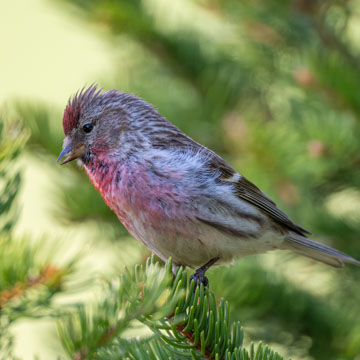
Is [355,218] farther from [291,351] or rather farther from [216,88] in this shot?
[216,88]

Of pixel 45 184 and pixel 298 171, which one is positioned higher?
pixel 298 171

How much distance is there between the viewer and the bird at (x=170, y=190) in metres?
1.96

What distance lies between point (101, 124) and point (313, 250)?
103 cm

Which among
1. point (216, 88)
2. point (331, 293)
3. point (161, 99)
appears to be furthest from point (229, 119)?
point (331, 293)

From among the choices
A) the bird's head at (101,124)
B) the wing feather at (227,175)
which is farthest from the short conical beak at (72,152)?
the wing feather at (227,175)

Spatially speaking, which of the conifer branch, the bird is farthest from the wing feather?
the conifer branch

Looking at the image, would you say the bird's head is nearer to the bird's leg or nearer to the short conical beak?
the short conical beak

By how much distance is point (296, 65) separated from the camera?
2230 mm

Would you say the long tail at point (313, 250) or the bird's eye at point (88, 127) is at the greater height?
the long tail at point (313, 250)

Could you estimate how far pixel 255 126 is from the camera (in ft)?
7.12

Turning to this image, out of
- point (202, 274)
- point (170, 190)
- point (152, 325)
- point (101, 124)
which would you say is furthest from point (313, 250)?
point (152, 325)

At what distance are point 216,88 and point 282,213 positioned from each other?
1.99 feet

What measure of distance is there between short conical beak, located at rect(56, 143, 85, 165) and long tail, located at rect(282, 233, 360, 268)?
3.06 feet

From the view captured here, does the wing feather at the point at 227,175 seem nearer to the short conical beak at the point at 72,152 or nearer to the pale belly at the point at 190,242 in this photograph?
the pale belly at the point at 190,242
